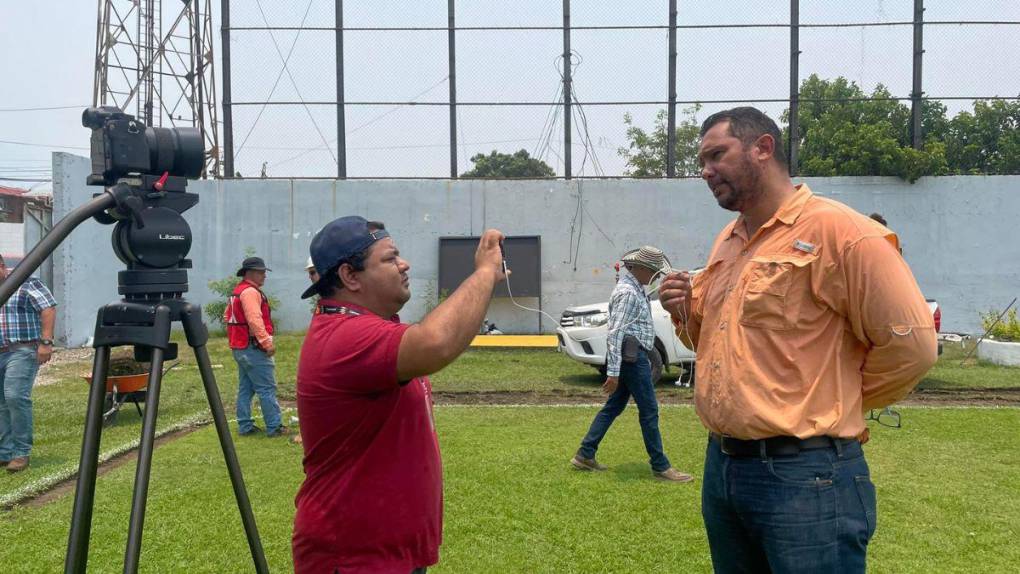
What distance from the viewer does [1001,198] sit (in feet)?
53.1

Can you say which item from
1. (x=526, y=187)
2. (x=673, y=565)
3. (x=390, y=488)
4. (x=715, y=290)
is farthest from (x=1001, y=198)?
(x=390, y=488)

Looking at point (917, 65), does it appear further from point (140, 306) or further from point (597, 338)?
point (140, 306)

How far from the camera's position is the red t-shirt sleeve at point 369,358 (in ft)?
7.08

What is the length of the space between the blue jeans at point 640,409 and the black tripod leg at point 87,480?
437cm

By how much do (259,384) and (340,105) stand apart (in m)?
11.4

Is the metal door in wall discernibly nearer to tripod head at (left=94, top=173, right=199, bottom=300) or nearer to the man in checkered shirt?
the man in checkered shirt

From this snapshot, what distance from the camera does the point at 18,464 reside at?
6664 millimetres

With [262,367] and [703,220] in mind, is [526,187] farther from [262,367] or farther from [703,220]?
[262,367]

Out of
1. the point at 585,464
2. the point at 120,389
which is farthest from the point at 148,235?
the point at 120,389

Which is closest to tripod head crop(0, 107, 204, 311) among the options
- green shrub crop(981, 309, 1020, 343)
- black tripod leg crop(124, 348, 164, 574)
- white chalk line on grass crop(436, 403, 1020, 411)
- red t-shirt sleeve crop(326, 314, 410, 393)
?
black tripod leg crop(124, 348, 164, 574)

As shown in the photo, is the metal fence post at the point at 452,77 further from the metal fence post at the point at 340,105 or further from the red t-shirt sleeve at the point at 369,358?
the red t-shirt sleeve at the point at 369,358

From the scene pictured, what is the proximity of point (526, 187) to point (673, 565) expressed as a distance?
13081mm

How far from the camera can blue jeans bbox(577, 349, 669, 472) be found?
6109mm

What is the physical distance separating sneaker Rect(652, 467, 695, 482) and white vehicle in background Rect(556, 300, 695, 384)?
15.7 feet
